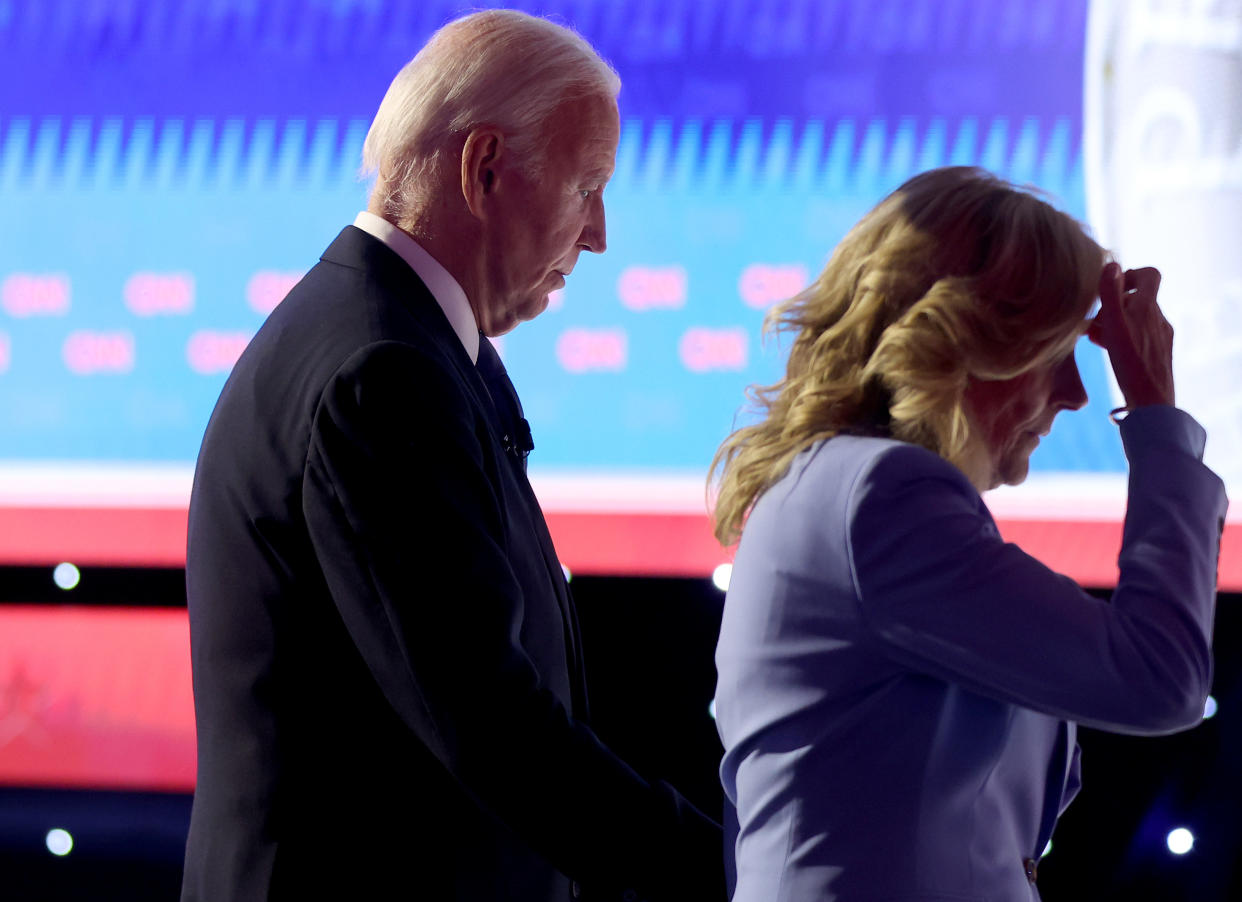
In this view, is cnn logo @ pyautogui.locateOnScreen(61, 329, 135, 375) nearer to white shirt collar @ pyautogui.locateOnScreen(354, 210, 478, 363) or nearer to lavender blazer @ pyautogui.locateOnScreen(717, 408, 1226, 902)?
white shirt collar @ pyautogui.locateOnScreen(354, 210, 478, 363)

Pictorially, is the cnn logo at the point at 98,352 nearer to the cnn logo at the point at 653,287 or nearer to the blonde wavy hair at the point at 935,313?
the cnn logo at the point at 653,287

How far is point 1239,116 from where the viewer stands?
1.65m

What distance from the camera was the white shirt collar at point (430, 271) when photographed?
108 cm

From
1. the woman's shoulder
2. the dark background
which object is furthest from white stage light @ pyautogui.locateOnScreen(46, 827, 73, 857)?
the woman's shoulder

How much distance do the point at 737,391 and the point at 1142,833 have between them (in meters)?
0.97

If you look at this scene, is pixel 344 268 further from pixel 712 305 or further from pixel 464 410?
pixel 712 305

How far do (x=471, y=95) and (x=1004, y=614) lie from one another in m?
0.66

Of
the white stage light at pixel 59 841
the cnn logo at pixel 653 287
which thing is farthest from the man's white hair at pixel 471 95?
the white stage light at pixel 59 841

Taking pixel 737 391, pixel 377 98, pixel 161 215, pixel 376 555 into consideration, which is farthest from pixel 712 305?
pixel 376 555

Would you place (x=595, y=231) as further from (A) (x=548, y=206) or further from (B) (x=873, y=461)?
(B) (x=873, y=461)

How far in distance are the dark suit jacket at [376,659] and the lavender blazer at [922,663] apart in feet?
0.48

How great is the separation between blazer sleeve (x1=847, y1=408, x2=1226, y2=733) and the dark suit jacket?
275 millimetres

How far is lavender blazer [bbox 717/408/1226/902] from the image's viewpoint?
78 centimetres

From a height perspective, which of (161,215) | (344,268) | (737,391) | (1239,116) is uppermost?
(1239,116)
